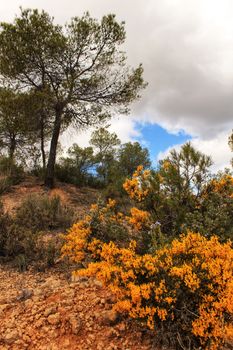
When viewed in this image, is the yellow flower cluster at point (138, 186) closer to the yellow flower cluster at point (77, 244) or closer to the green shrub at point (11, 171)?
the yellow flower cluster at point (77, 244)

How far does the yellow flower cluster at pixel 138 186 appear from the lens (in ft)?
19.3

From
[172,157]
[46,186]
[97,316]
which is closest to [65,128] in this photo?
[46,186]

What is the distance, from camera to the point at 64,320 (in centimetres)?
346

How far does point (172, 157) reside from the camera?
248 inches

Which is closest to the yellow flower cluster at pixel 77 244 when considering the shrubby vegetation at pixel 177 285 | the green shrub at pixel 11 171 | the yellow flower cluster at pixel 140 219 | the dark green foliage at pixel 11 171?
the shrubby vegetation at pixel 177 285

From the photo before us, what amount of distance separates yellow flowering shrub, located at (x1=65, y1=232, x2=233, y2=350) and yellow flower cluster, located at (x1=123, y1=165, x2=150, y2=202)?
255cm

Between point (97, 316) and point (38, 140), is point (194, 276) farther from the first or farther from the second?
point (38, 140)

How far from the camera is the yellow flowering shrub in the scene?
9.09ft

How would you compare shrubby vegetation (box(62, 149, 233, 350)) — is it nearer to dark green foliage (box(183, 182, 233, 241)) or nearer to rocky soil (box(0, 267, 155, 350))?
rocky soil (box(0, 267, 155, 350))

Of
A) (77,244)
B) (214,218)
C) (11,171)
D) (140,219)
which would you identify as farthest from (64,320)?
(11,171)

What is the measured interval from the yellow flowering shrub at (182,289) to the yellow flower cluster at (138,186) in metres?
2.55

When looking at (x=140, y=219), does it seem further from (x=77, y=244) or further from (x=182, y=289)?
(x=182, y=289)

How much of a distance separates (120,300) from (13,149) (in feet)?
62.6

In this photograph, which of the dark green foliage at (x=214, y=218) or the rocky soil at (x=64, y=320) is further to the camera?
the dark green foliage at (x=214, y=218)
